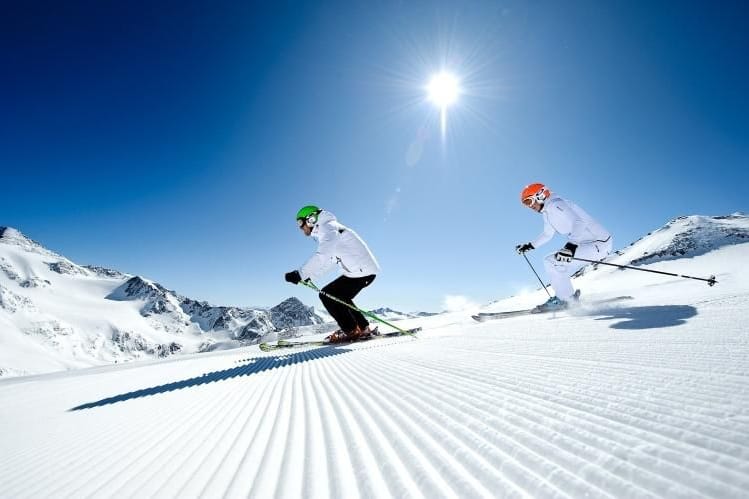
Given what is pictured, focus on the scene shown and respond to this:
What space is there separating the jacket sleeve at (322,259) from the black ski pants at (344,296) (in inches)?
18.7

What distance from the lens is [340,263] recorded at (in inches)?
309

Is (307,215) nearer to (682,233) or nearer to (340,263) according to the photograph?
(340,263)

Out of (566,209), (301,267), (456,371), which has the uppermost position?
(566,209)

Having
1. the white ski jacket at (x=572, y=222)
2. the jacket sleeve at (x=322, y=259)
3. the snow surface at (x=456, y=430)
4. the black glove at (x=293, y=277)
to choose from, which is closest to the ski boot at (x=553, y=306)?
the white ski jacket at (x=572, y=222)

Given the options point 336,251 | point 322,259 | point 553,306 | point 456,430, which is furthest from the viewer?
point 336,251

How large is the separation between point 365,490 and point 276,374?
3620 millimetres

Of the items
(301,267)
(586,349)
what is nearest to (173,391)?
(301,267)

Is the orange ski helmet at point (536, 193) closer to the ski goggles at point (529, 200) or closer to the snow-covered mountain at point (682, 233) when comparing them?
the ski goggles at point (529, 200)

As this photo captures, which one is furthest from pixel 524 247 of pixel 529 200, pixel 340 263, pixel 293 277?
pixel 293 277

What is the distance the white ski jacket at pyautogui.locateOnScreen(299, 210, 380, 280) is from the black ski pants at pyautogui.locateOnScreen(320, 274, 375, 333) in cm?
18

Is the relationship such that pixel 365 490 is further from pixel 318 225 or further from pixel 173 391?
pixel 318 225

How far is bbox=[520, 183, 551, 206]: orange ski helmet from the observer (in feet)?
25.2

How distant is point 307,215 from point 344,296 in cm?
195

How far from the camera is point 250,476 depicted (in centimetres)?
148
